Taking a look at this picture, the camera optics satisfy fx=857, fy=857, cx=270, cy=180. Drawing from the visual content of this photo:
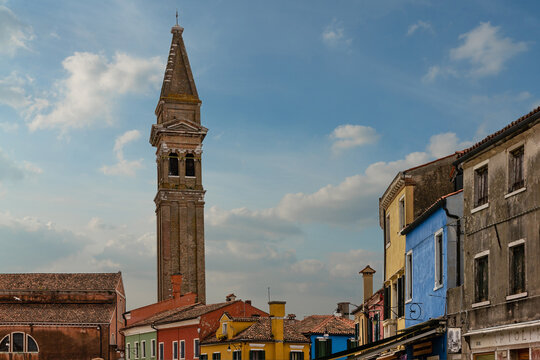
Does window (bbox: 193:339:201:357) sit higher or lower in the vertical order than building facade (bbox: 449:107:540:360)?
lower

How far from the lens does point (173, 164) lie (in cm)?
7244

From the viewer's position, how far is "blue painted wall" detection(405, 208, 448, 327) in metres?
18.8

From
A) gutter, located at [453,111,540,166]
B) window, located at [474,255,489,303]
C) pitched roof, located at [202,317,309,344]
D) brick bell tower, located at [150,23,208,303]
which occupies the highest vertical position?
brick bell tower, located at [150,23,208,303]

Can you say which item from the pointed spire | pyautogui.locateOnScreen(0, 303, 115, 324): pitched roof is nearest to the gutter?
pyautogui.locateOnScreen(0, 303, 115, 324): pitched roof

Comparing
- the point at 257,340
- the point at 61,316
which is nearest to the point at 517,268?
the point at 257,340

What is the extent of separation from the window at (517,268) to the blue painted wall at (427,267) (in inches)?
109

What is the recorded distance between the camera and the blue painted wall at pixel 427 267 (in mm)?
18750

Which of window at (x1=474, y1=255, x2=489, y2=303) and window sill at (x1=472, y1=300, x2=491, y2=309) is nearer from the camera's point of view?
window sill at (x1=472, y1=300, x2=491, y2=309)

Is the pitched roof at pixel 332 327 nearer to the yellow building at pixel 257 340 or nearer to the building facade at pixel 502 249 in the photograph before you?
the yellow building at pixel 257 340

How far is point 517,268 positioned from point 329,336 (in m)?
30.9

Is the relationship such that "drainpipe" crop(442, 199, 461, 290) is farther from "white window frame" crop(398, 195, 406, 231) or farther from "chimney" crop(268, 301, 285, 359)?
"chimney" crop(268, 301, 285, 359)

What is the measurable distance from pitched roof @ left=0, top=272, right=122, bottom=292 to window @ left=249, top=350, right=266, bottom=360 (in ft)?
74.5

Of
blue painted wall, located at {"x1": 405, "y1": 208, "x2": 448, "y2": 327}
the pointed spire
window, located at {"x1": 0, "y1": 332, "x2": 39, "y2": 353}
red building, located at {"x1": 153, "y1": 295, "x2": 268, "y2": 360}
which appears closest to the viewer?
blue painted wall, located at {"x1": 405, "y1": 208, "x2": 448, "y2": 327}

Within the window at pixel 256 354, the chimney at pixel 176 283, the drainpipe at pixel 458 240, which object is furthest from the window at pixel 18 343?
the drainpipe at pixel 458 240
